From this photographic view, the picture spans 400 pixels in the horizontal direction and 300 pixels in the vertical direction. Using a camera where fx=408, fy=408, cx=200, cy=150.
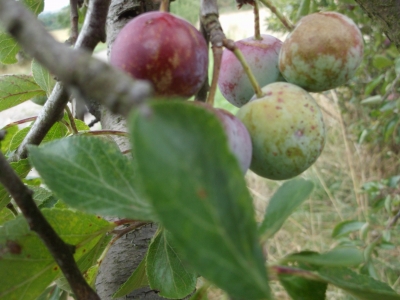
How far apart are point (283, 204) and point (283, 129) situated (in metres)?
0.13

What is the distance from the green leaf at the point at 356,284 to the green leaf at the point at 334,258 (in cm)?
1

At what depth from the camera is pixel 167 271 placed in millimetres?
467

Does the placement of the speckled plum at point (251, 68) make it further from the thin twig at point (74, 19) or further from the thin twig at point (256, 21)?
the thin twig at point (74, 19)

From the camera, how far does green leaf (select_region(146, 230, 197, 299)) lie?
Result: 0.46m

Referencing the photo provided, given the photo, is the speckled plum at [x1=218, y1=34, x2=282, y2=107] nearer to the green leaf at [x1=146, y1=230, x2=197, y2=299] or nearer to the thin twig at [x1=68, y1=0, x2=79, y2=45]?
the green leaf at [x1=146, y1=230, x2=197, y2=299]

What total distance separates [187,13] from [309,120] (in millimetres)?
4982

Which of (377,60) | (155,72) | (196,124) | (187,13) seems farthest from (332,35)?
(187,13)

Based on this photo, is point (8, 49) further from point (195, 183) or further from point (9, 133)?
point (195, 183)

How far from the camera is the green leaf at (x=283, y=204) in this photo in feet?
0.94

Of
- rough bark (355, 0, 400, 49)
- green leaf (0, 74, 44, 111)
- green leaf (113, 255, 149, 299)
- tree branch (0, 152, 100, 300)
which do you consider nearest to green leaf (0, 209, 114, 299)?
tree branch (0, 152, 100, 300)

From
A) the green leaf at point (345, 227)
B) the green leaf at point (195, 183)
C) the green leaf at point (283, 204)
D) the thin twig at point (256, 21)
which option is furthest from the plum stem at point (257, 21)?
the green leaf at point (345, 227)

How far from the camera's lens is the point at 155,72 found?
32 cm

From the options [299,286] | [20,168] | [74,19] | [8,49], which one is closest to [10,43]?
[8,49]

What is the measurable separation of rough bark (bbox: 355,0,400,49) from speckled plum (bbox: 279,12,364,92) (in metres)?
0.13
